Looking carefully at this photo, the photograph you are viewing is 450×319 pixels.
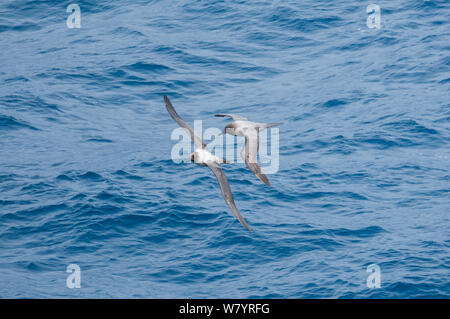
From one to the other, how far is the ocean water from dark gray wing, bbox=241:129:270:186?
20.4 feet

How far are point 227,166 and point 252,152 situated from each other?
12557mm

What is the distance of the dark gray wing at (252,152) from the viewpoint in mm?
23500

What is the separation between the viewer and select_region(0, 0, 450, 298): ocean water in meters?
30.5

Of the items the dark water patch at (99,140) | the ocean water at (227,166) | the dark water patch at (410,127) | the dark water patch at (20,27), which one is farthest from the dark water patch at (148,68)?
the dark water patch at (410,127)

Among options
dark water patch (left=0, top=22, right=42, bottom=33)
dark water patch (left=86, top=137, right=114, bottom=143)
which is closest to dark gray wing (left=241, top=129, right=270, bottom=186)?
dark water patch (left=86, top=137, right=114, bottom=143)

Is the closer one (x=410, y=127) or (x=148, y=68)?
(x=410, y=127)

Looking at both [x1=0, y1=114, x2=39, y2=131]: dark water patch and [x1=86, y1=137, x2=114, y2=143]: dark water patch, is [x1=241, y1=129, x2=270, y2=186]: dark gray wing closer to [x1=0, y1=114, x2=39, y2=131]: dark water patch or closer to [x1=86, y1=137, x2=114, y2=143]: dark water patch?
[x1=86, y1=137, x2=114, y2=143]: dark water patch

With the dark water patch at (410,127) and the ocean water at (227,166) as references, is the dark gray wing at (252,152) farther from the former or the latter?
the dark water patch at (410,127)

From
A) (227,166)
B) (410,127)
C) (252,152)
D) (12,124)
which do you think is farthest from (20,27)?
(252,152)

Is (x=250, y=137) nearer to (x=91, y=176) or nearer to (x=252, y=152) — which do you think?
(x=252, y=152)

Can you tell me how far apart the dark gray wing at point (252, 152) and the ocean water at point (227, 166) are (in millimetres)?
6224

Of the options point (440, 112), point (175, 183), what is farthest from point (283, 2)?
point (175, 183)

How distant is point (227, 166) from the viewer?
122 ft

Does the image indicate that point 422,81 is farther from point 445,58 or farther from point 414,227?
point 414,227
